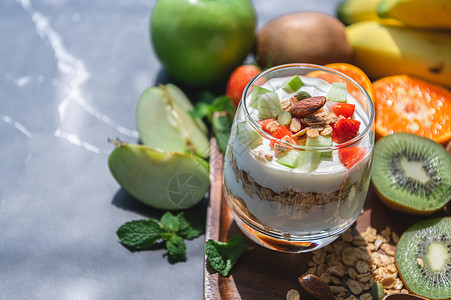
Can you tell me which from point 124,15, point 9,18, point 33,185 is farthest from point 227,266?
point 9,18

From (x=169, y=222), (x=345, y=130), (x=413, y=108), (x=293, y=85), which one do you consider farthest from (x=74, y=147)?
(x=413, y=108)

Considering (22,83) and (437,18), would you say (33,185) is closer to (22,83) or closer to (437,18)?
(22,83)

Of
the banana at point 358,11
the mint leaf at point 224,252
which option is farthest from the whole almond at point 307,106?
the banana at point 358,11

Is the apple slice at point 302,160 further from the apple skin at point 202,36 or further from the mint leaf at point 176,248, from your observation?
the apple skin at point 202,36

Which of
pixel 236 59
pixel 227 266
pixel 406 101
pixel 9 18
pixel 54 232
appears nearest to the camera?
pixel 227 266

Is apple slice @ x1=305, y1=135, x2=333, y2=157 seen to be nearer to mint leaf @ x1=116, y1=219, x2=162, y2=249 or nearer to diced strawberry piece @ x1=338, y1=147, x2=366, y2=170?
diced strawberry piece @ x1=338, y1=147, x2=366, y2=170

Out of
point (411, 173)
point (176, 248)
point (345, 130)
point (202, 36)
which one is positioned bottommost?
point (176, 248)

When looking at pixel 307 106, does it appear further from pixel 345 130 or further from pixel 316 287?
pixel 316 287
